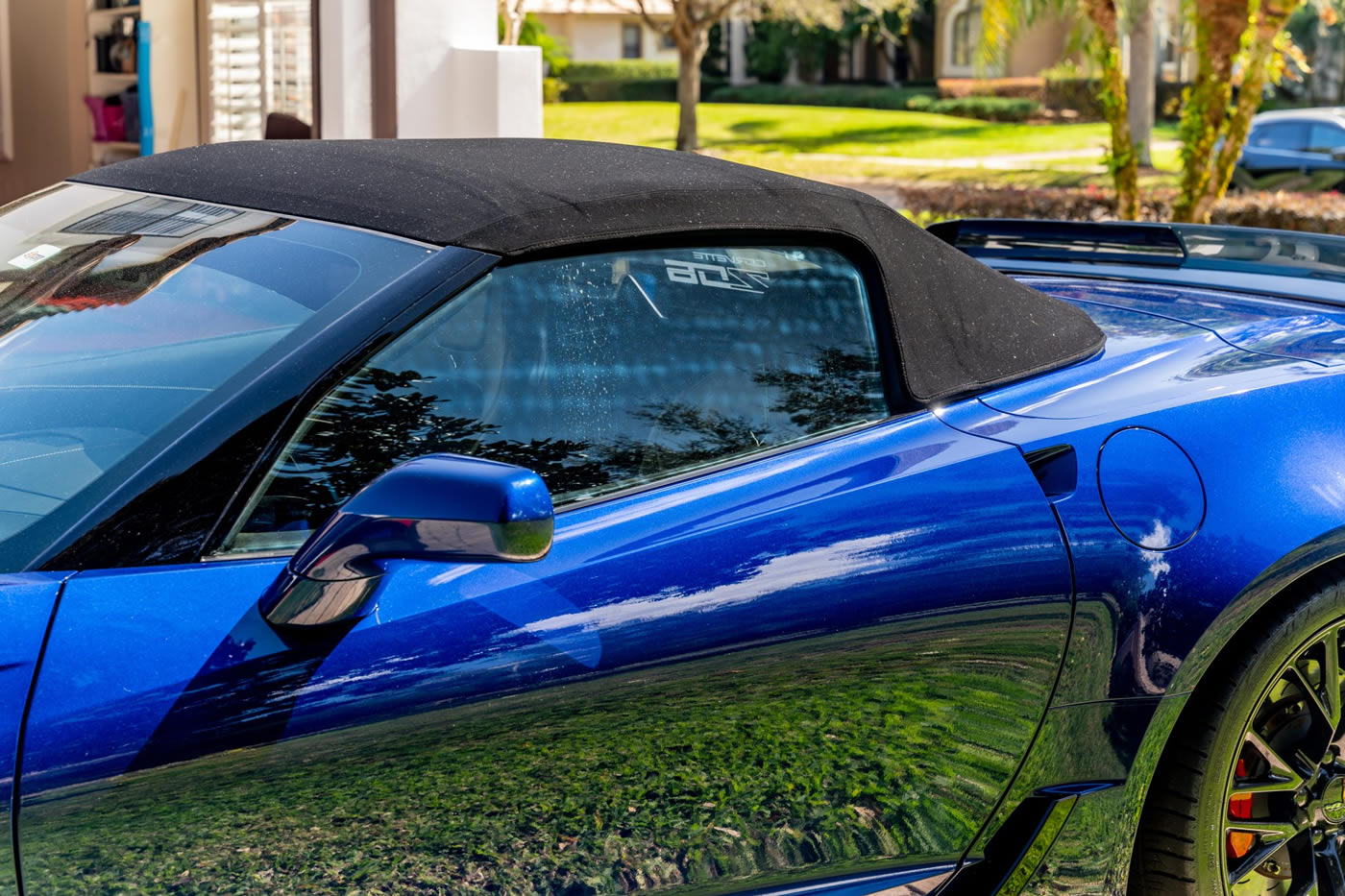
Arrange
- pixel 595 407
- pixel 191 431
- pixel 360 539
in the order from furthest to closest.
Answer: pixel 595 407 → pixel 191 431 → pixel 360 539

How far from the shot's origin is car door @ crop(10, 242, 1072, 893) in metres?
A: 1.65

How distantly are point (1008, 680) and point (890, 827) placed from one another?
0.28 meters

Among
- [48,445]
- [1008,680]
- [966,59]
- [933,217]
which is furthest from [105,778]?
[966,59]

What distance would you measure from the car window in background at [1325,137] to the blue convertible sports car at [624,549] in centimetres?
1912

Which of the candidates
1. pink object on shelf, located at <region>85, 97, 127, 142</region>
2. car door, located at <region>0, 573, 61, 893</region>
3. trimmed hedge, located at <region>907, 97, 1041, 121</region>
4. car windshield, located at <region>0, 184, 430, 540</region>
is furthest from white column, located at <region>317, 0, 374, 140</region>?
trimmed hedge, located at <region>907, 97, 1041, 121</region>

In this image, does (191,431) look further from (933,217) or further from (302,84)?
(933,217)

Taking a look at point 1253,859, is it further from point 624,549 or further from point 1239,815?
point 624,549

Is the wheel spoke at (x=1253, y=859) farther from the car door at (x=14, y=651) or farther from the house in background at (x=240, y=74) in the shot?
the house in background at (x=240, y=74)

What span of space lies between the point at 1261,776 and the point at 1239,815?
0.08 m

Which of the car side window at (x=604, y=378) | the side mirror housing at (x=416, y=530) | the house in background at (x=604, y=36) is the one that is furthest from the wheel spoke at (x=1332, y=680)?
the house in background at (x=604, y=36)

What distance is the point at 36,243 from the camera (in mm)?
2445

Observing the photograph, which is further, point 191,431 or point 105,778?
point 191,431

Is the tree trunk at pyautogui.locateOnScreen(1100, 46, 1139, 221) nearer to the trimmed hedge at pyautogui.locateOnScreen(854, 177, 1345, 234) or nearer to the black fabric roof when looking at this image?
the trimmed hedge at pyautogui.locateOnScreen(854, 177, 1345, 234)

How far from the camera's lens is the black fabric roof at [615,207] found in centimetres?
217
